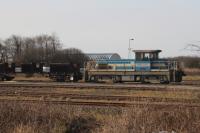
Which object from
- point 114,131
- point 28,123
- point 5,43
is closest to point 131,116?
point 114,131

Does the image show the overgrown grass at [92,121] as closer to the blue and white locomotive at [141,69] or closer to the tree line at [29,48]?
the blue and white locomotive at [141,69]

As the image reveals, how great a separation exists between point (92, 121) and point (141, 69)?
3148 cm

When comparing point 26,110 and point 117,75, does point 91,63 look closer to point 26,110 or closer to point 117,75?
point 117,75

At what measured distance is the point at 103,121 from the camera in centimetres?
1478

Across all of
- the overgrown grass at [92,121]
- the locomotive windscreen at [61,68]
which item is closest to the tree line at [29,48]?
the locomotive windscreen at [61,68]

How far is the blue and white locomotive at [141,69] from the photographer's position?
45.1 metres

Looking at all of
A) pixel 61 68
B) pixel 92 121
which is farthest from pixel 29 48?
pixel 92 121

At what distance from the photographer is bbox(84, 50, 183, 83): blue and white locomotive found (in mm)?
45125

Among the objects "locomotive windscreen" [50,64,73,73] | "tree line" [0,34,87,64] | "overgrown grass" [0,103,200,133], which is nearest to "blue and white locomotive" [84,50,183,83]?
"locomotive windscreen" [50,64,73,73]

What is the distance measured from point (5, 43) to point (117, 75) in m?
103

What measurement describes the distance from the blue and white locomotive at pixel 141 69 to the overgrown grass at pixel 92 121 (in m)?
30.4

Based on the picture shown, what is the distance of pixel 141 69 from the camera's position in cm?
4603

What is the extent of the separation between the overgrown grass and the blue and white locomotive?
30.4 m

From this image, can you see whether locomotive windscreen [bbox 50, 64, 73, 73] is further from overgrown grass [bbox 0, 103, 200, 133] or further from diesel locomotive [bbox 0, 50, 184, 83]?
overgrown grass [bbox 0, 103, 200, 133]
